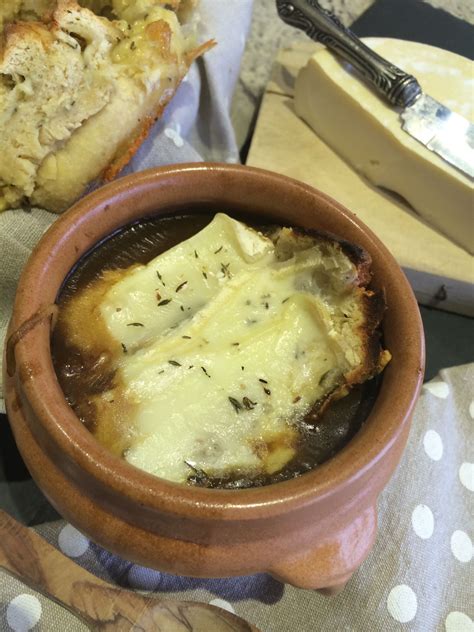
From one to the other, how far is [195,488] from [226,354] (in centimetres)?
19

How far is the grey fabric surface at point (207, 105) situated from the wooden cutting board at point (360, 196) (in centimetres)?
10

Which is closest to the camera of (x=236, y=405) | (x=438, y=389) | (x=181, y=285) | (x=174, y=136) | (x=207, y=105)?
(x=236, y=405)

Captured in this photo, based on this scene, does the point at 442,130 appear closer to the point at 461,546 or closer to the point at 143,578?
the point at 461,546

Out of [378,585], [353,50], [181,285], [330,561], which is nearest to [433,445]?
[378,585]

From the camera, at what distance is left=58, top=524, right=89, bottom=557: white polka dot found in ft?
2.87

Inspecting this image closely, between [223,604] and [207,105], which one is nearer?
[223,604]

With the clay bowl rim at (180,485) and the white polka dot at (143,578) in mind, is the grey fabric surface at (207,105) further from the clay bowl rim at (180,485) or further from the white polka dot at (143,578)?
the white polka dot at (143,578)

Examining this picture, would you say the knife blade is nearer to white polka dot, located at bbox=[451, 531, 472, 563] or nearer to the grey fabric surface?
the grey fabric surface

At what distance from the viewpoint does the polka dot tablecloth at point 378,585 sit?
33.4 inches

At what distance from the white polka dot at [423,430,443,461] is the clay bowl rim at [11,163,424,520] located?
0.96 ft

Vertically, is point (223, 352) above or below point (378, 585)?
above

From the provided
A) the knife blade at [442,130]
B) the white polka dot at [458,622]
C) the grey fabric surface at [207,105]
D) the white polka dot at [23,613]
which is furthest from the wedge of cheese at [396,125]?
the white polka dot at [23,613]

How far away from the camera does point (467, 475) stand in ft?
3.36

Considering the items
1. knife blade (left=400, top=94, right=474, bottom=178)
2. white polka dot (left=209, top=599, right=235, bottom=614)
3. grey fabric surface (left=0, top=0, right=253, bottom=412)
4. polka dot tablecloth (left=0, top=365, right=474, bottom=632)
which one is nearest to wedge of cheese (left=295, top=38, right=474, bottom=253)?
knife blade (left=400, top=94, right=474, bottom=178)
